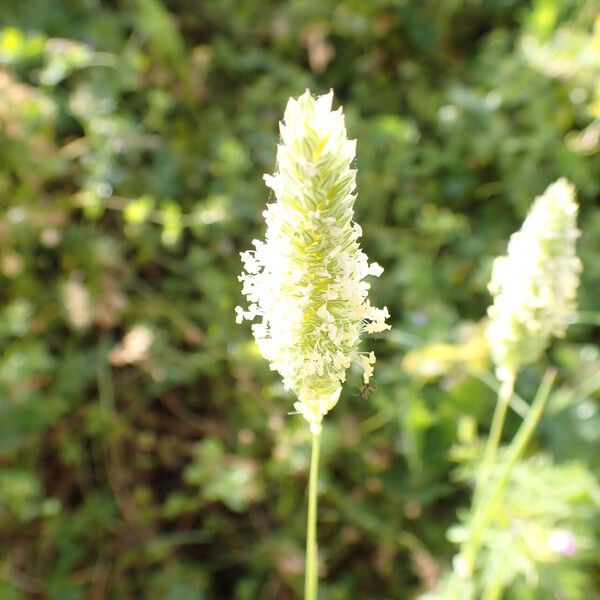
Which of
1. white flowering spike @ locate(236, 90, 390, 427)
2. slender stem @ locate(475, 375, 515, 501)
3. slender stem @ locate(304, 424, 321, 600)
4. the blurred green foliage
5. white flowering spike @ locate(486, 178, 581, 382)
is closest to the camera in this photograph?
white flowering spike @ locate(236, 90, 390, 427)

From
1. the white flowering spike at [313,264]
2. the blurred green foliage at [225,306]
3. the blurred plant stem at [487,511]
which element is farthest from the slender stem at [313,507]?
the blurred green foliage at [225,306]

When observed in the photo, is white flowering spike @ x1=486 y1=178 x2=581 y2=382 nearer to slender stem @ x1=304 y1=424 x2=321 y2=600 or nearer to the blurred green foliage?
slender stem @ x1=304 y1=424 x2=321 y2=600

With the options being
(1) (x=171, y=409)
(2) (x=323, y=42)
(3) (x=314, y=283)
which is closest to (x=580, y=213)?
(2) (x=323, y=42)

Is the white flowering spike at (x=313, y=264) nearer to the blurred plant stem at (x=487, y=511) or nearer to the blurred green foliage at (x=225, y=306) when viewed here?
the blurred plant stem at (x=487, y=511)

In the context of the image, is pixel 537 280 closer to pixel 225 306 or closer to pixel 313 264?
pixel 313 264

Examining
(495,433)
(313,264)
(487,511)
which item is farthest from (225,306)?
(313,264)

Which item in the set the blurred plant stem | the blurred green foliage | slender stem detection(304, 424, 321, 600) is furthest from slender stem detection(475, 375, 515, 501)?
slender stem detection(304, 424, 321, 600)

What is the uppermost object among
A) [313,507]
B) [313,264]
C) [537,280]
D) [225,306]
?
[225,306]
